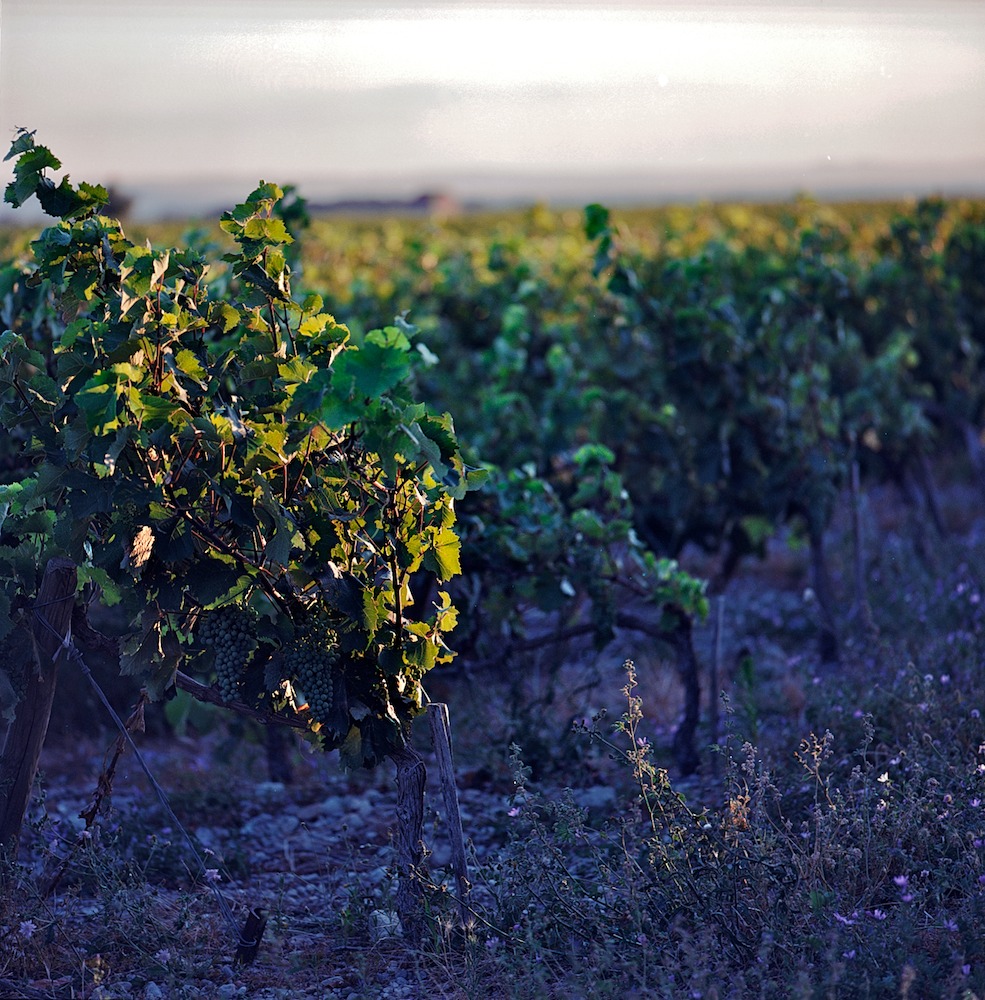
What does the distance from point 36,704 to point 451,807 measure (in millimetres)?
1170

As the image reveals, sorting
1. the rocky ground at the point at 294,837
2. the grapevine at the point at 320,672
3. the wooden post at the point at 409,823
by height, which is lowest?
the rocky ground at the point at 294,837

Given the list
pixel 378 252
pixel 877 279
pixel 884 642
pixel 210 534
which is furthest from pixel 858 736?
pixel 378 252

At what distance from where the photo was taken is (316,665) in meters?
3.17

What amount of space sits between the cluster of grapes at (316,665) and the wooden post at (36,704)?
632mm

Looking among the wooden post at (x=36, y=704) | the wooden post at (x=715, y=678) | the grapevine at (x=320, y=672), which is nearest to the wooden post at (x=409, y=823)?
the grapevine at (x=320, y=672)

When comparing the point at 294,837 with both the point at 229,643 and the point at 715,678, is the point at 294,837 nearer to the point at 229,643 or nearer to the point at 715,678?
the point at 229,643

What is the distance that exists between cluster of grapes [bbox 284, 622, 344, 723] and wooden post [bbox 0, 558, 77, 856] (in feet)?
2.07

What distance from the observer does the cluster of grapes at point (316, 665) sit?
10.4 feet

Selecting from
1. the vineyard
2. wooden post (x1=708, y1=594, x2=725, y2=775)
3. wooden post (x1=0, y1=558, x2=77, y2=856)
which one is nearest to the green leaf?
the vineyard

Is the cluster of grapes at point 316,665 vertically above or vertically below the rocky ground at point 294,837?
above

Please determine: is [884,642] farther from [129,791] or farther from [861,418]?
[129,791]

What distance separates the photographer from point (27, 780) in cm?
337

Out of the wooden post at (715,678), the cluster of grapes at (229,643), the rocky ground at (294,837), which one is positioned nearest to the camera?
the rocky ground at (294,837)

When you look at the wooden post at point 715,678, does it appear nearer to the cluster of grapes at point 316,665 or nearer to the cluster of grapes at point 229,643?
the cluster of grapes at point 316,665
